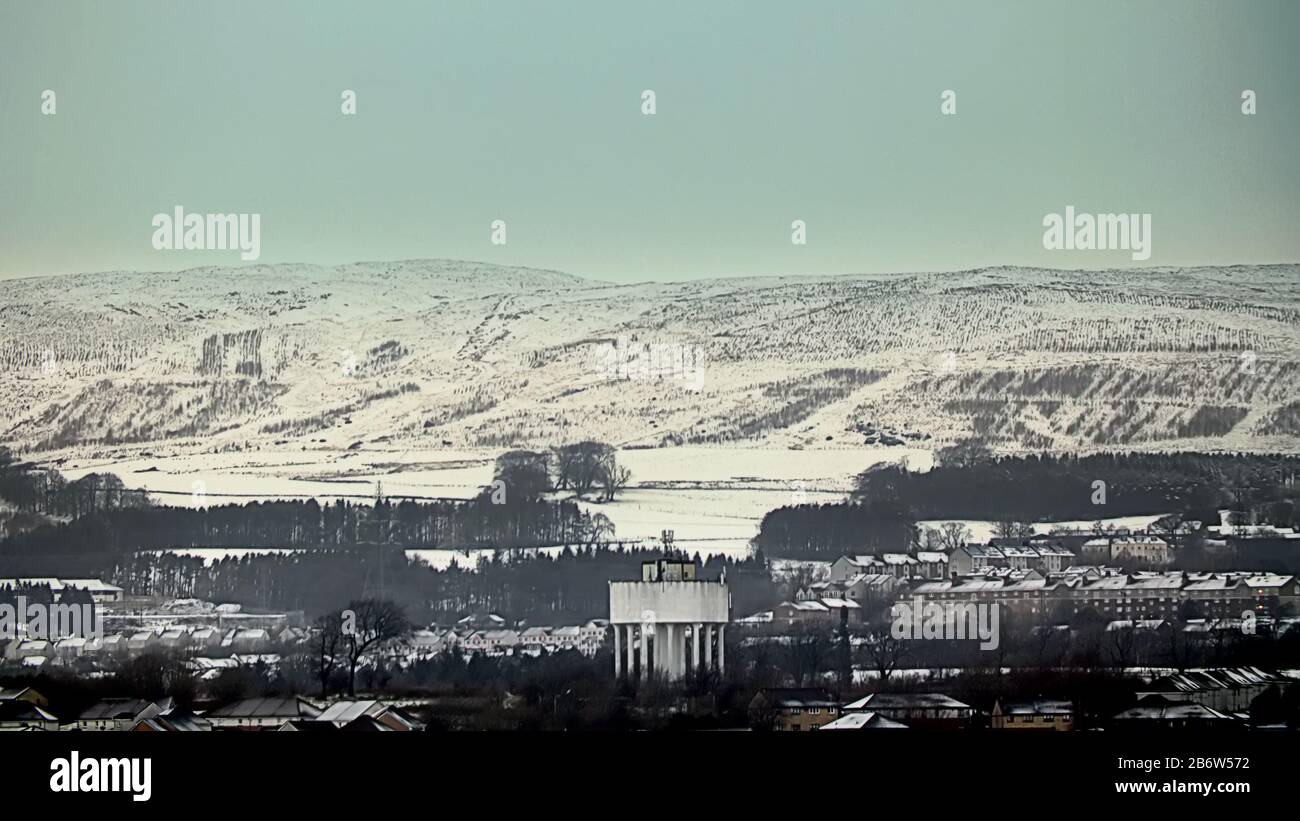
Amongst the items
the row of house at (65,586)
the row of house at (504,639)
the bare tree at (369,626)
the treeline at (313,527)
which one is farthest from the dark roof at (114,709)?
the treeline at (313,527)

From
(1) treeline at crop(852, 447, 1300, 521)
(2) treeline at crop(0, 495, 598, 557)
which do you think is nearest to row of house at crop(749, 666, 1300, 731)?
(1) treeline at crop(852, 447, 1300, 521)

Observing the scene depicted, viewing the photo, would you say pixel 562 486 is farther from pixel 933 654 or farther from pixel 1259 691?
pixel 1259 691

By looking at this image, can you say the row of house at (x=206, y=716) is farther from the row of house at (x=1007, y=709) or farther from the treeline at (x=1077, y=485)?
the treeline at (x=1077, y=485)

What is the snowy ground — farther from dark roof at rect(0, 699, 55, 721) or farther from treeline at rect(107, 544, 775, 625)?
dark roof at rect(0, 699, 55, 721)

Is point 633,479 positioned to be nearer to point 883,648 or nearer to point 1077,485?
point 1077,485
